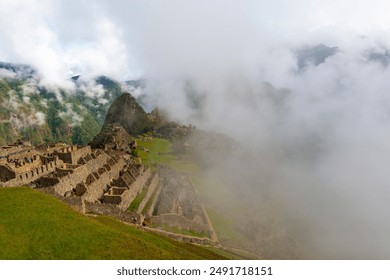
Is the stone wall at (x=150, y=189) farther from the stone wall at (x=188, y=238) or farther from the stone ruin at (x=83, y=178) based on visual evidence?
the stone wall at (x=188, y=238)

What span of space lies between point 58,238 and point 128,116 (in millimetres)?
156031

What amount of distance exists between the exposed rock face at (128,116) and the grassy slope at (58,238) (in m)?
144

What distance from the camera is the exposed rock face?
602 ft

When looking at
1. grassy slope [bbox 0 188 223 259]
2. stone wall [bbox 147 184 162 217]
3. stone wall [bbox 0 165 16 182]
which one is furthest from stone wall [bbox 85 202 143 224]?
stone wall [bbox 0 165 16 182]

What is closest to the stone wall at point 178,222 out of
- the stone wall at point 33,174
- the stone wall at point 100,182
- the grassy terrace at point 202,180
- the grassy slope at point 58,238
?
the grassy terrace at point 202,180

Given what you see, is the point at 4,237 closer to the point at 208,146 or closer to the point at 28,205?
the point at 28,205

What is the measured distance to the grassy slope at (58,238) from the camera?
29844mm

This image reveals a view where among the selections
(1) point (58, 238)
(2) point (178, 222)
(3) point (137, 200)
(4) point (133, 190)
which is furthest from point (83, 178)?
(1) point (58, 238)

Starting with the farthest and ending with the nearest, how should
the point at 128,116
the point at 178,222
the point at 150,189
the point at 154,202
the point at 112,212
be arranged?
1. the point at 128,116
2. the point at 150,189
3. the point at 154,202
4. the point at 178,222
5. the point at 112,212

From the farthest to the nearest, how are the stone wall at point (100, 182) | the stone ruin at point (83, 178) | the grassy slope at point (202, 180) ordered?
the grassy slope at point (202, 180) → the stone wall at point (100, 182) → the stone ruin at point (83, 178)

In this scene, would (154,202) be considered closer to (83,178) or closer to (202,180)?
(83,178)

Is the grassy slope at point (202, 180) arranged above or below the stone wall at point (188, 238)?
above

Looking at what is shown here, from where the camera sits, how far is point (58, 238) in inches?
1266

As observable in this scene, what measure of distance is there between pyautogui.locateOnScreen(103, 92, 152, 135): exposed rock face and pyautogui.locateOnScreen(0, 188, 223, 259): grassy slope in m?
144
